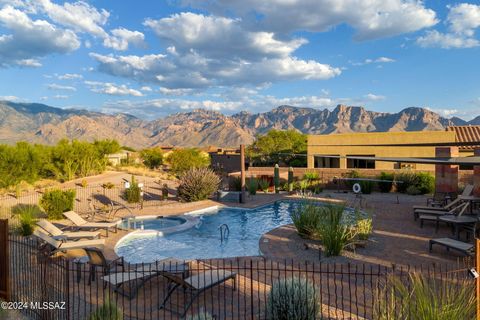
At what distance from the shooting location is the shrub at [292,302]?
4.85m

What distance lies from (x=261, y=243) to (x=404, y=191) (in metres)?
12.1

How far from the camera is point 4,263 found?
20.3ft

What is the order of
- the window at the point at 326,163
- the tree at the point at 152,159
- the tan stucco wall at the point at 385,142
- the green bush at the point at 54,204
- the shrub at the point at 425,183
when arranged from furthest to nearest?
the tree at the point at 152,159
the window at the point at 326,163
the tan stucco wall at the point at 385,142
the shrub at the point at 425,183
the green bush at the point at 54,204

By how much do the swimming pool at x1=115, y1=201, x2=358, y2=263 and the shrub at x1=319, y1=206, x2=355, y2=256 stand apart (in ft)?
5.92

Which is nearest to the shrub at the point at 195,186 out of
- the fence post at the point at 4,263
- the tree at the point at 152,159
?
the fence post at the point at 4,263

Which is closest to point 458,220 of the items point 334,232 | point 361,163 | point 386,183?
point 334,232

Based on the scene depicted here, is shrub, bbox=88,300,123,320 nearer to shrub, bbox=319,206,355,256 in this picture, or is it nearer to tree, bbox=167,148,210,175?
shrub, bbox=319,206,355,256

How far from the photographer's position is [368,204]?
50.0ft

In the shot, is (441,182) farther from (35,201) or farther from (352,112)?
(352,112)

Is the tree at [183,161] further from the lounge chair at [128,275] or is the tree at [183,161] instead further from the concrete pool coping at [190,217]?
the lounge chair at [128,275]

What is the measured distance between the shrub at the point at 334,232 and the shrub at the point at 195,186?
9.12 metres

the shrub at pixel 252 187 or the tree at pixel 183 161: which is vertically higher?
the tree at pixel 183 161

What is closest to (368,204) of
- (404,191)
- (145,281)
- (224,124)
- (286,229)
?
(404,191)

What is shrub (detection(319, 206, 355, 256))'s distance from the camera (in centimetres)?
816
